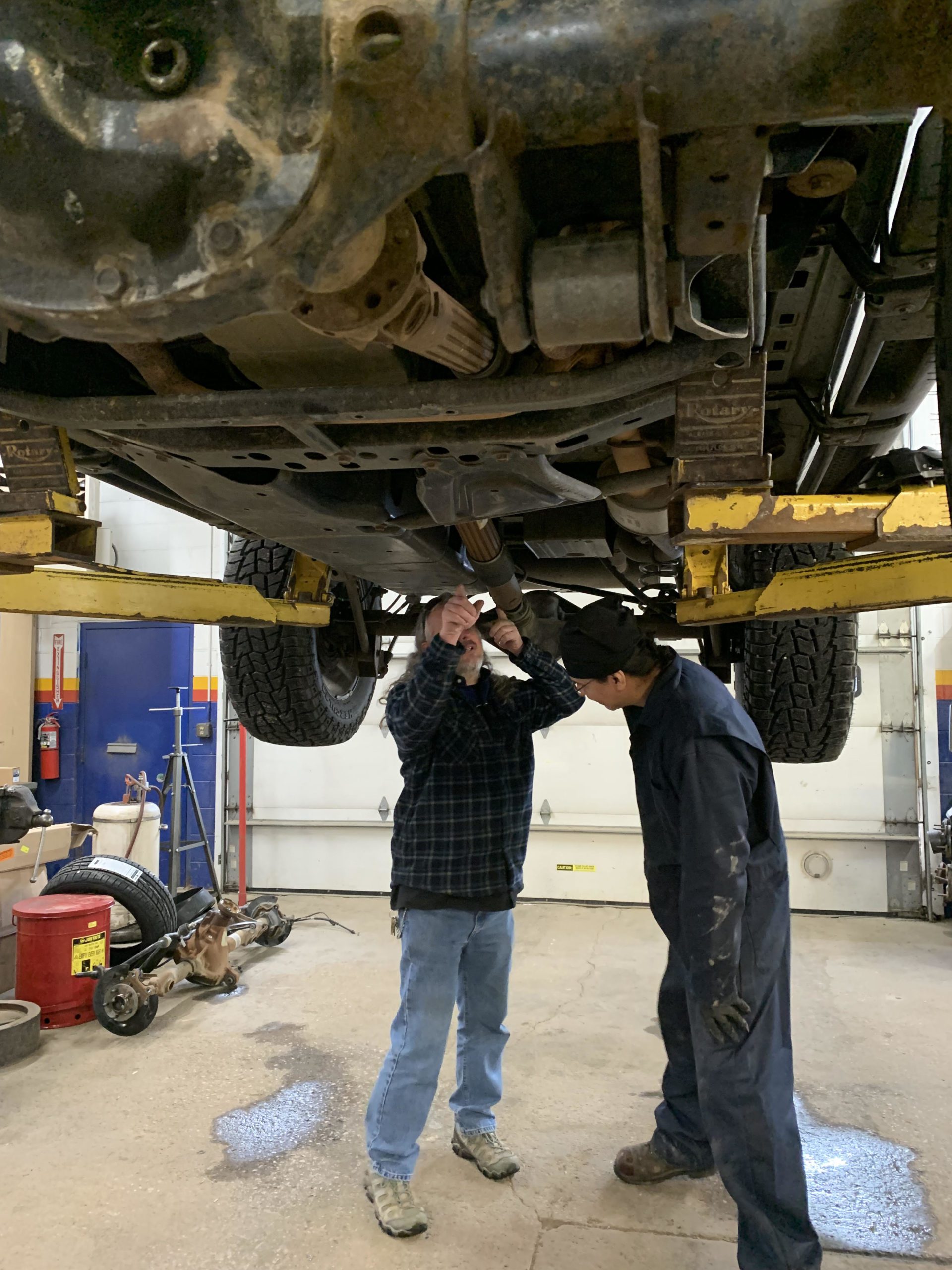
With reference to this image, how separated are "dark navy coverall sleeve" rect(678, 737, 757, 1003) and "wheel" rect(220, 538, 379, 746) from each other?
1.45m

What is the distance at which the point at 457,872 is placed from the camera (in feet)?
7.02

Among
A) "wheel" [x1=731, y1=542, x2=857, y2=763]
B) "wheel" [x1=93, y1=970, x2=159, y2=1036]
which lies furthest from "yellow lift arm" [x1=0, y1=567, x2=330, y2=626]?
"wheel" [x1=93, y1=970, x2=159, y2=1036]

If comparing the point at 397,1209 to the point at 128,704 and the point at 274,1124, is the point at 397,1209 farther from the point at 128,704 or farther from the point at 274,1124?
the point at 128,704

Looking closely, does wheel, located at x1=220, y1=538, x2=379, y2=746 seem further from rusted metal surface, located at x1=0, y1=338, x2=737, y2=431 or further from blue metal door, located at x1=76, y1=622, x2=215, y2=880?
blue metal door, located at x1=76, y1=622, x2=215, y2=880

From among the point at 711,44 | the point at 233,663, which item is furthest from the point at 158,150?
the point at 233,663

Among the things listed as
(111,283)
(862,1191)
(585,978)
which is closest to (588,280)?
(111,283)

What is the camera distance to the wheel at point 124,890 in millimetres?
3891

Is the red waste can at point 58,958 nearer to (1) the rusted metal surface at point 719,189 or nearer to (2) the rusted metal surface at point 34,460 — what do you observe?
(2) the rusted metal surface at point 34,460

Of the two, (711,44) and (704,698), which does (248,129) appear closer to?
(711,44)

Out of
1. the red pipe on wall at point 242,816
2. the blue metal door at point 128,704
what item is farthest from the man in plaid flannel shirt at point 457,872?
the blue metal door at point 128,704

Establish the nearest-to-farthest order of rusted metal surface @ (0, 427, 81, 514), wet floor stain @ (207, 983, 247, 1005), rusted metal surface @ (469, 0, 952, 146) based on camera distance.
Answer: rusted metal surface @ (469, 0, 952, 146) < rusted metal surface @ (0, 427, 81, 514) < wet floor stain @ (207, 983, 247, 1005)

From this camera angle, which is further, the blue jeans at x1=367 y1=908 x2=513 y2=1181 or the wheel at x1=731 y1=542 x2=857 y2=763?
the wheel at x1=731 y1=542 x2=857 y2=763

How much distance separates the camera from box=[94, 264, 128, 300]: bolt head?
85 cm

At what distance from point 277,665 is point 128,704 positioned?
463 cm
